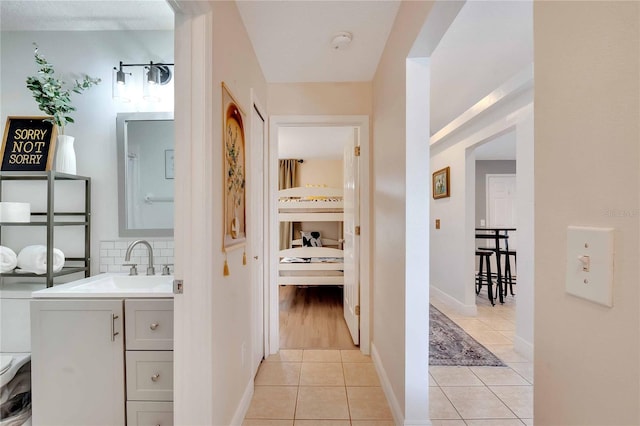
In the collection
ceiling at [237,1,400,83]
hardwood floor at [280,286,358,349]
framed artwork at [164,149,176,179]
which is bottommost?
hardwood floor at [280,286,358,349]

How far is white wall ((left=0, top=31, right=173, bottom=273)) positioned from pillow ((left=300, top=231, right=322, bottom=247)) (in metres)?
3.46

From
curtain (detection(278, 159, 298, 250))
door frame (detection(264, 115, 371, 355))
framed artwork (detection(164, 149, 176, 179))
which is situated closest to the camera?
framed artwork (detection(164, 149, 176, 179))

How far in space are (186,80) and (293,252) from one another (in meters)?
2.76

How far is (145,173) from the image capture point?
1987 millimetres

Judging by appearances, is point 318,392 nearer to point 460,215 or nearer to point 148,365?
point 148,365

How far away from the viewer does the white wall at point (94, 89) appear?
1911mm

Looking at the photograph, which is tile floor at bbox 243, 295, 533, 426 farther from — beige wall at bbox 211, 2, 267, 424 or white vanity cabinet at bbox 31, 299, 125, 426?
white vanity cabinet at bbox 31, 299, 125, 426

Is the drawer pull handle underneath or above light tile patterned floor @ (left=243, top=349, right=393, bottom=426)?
above

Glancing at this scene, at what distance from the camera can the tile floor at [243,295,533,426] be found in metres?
1.75

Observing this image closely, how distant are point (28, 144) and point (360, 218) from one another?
2.39 meters

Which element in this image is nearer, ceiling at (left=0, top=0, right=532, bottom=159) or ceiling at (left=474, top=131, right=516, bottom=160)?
ceiling at (left=0, top=0, right=532, bottom=159)

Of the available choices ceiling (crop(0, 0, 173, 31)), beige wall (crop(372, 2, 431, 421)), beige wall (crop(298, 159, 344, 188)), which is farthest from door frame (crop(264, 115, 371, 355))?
beige wall (crop(298, 159, 344, 188))

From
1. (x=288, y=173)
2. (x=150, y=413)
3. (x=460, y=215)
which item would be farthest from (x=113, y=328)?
(x=288, y=173)

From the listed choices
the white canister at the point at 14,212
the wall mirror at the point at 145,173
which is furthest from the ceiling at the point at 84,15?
the white canister at the point at 14,212
